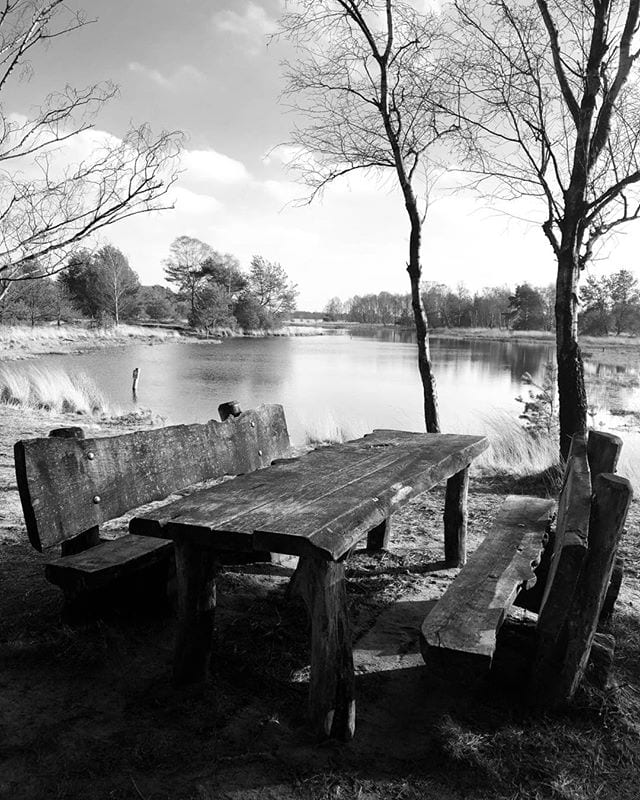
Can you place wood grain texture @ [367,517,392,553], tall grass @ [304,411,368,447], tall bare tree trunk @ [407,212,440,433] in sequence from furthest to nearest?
1. tall grass @ [304,411,368,447]
2. tall bare tree trunk @ [407,212,440,433]
3. wood grain texture @ [367,517,392,553]

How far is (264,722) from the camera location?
6.93ft

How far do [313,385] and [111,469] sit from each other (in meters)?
18.9

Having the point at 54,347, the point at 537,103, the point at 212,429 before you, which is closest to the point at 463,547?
the point at 212,429

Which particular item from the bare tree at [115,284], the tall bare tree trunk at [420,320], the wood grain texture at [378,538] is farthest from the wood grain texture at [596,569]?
the bare tree at [115,284]

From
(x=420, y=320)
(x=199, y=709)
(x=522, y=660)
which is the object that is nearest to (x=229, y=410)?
(x=199, y=709)

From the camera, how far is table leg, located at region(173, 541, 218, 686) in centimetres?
221

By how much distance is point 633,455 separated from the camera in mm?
8750

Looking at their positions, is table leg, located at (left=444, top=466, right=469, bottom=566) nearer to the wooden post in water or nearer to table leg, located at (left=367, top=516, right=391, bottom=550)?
table leg, located at (left=367, top=516, right=391, bottom=550)

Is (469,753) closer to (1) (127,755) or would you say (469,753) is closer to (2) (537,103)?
(1) (127,755)

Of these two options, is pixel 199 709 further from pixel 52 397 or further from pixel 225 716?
pixel 52 397

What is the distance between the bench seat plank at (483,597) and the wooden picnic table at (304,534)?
0.33 m

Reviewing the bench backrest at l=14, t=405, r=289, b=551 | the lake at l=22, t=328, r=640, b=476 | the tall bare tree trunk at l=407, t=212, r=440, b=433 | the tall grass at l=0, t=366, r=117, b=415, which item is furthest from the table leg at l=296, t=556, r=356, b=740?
the tall grass at l=0, t=366, r=117, b=415

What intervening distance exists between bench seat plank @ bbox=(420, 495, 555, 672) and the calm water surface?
8.16 meters

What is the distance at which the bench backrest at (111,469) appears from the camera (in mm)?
2303
